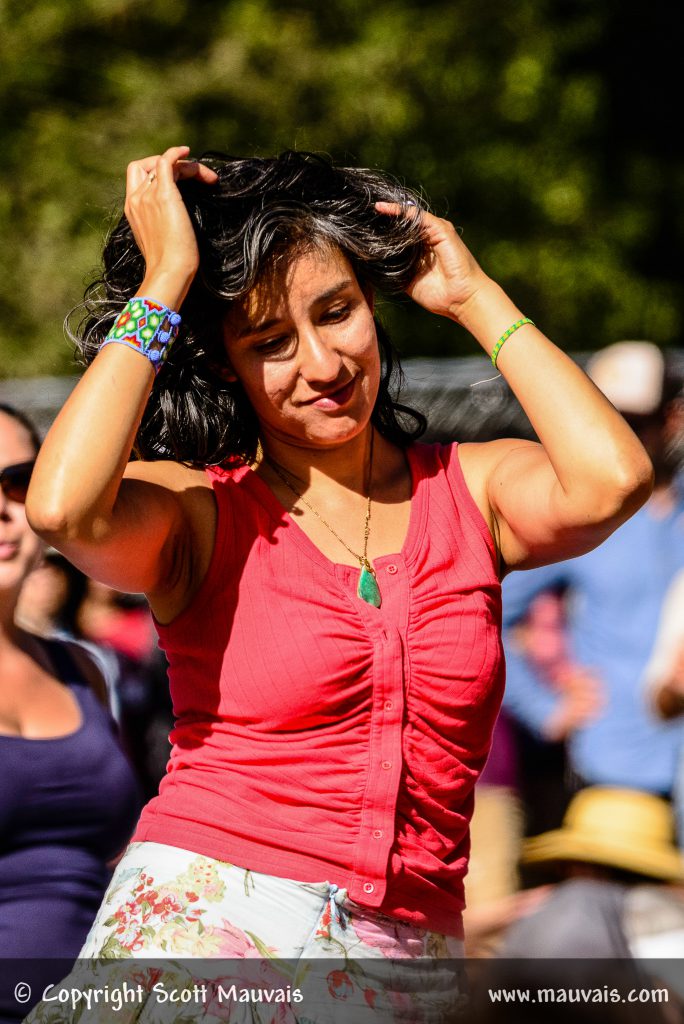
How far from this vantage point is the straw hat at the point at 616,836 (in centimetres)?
385

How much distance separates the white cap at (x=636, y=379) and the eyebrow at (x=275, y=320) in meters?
2.52

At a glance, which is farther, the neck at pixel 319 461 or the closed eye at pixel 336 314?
the neck at pixel 319 461

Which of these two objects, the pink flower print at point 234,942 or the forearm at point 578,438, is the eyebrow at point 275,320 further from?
the pink flower print at point 234,942

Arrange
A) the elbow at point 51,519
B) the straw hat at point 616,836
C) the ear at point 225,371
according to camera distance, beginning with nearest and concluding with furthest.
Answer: the elbow at point 51,519
the ear at point 225,371
the straw hat at point 616,836

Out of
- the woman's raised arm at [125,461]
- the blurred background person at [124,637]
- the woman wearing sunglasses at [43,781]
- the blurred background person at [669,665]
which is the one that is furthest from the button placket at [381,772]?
the blurred background person at [669,665]

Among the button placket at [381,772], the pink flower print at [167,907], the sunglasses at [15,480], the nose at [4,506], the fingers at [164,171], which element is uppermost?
the fingers at [164,171]

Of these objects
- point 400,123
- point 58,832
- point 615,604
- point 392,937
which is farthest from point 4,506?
point 400,123

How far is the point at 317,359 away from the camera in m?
1.97

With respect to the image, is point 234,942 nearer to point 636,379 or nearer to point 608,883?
point 608,883

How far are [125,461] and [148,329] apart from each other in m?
0.20

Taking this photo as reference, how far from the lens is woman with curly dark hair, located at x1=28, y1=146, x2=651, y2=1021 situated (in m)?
1.83

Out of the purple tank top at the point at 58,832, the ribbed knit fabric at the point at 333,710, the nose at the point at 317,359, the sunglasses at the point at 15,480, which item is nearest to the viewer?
the ribbed knit fabric at the point at 333,710

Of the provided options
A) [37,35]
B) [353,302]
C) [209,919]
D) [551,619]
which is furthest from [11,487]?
[37,35]

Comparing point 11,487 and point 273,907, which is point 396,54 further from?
point 273,907
